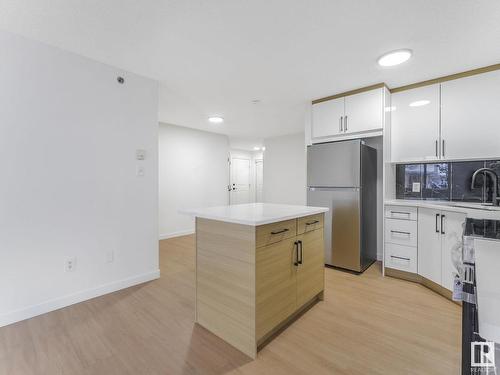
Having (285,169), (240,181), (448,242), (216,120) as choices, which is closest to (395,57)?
(448,242)

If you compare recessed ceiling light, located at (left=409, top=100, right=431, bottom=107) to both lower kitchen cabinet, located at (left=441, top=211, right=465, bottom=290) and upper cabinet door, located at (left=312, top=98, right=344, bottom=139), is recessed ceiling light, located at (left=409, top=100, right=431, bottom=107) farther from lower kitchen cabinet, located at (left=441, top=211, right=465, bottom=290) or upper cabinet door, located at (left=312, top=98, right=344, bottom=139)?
lower kitchen cabinet, located at (left=441, top=211, right=465, bottom=290)

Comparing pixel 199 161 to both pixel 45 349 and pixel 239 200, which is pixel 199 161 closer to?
pixel 239 200

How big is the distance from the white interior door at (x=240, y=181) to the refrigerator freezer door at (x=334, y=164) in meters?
4.55

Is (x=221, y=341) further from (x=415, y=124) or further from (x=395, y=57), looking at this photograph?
(x=415, y=124)

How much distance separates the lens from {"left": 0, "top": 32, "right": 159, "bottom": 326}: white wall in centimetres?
194

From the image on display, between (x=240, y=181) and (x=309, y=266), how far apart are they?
6.02 meters

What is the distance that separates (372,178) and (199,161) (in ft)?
12.3

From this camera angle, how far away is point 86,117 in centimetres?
232

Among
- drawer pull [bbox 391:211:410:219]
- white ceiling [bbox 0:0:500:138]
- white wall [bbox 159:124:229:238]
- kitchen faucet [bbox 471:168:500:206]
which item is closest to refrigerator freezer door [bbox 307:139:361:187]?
drawer pull [bbox 391:211:410:219]

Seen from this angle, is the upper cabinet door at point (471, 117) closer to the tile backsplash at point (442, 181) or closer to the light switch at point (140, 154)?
the tile backsplash at point (442, 181)

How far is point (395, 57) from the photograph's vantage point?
7.37ft

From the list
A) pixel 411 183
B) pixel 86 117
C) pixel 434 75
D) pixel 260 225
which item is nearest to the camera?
pixel 260 225

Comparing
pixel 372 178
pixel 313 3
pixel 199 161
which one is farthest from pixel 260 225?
pixel 199 161

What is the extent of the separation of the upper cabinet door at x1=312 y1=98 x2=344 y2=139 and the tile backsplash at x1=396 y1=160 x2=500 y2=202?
1018 millimetres
